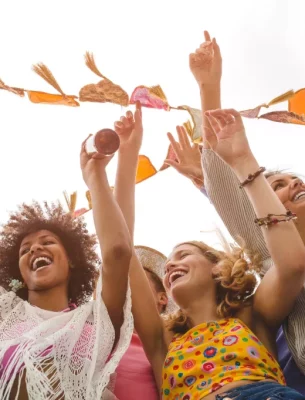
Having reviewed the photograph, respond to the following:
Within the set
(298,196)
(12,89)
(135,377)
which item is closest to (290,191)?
(298,196)

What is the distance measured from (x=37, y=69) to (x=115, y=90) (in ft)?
1.27

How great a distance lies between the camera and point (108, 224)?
197cm

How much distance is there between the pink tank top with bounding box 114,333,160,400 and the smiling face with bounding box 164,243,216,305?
0.27 m

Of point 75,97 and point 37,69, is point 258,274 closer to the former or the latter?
point 75,97

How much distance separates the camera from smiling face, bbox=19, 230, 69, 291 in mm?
2334

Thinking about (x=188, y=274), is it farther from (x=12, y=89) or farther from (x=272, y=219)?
(x=12, y=89)

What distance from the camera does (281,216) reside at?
192 cm

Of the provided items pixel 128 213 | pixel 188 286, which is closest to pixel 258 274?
pixel 188 286

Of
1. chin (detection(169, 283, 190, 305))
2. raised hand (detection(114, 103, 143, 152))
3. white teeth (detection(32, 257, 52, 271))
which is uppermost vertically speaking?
raised hand (detection(114, 103, 143, 152))

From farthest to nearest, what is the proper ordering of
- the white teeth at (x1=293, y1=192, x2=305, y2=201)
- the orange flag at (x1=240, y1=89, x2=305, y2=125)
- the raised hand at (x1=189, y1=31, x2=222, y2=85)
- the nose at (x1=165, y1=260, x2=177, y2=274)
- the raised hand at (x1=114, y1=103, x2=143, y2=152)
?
the orange flag at (x1=240, y1=89, x2=305, y2=125) → the raised hand at (x1=189, y1=31, x2=222, y2=85) → the raised hand at (x1=114, y1=103, x2=143, y2=152) → the white teeth at (x1=293, y1=192, x2=305, y2=201) → the nose at (x1=165, y1=260, x2=177, y2=274)

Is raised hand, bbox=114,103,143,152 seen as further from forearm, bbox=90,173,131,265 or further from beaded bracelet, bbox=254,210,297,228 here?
A: beaded bracelet, bbox=254,210,297,228

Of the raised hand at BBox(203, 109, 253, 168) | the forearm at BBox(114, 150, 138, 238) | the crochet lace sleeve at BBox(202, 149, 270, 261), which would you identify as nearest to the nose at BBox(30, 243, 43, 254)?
the forearm at BBox(114, 150, 138, 238)

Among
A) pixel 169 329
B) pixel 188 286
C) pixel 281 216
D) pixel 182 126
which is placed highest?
pixel 182 126

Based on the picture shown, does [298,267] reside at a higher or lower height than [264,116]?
lower
